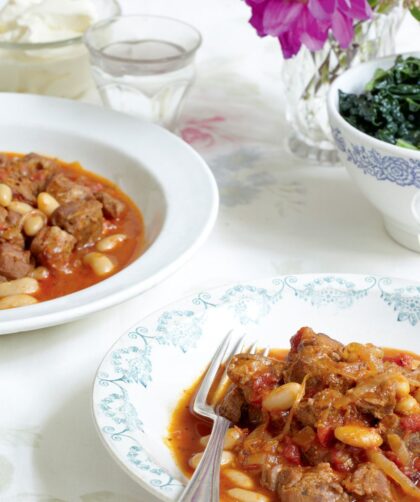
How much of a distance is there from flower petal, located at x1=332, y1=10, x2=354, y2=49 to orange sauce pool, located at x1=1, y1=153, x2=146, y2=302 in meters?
0.83

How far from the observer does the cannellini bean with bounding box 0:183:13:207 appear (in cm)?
297

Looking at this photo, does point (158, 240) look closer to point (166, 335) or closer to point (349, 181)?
point (166, 335)

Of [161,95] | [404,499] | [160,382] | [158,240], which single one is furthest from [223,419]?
[161,95]

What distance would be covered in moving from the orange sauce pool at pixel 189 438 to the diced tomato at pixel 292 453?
73 millimetres

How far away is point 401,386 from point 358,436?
146 millimetres

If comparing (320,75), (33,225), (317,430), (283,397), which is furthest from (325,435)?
(320,75)

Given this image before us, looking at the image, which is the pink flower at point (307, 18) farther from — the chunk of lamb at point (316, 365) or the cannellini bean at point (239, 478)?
the cannellini bean at point (239, 478)

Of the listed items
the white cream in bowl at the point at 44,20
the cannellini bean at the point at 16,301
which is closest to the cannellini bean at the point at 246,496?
the cannellini bean at the point at 16,301

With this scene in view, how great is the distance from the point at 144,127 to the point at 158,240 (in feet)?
2.47

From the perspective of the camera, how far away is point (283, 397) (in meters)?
2.01

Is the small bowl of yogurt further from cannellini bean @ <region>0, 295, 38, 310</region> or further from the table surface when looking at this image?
cannellini bean @ <region>0, 295, 38, 310</region>

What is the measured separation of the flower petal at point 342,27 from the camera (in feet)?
9.57

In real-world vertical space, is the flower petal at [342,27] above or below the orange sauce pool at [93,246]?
above

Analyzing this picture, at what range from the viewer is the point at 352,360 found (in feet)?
6.91
